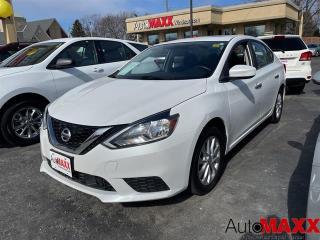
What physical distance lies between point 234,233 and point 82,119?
1.61 metres

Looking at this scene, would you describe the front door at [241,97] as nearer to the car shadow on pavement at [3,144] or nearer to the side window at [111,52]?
the side window at [111,52]

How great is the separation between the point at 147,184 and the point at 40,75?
338 cm

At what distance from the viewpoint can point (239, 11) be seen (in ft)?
95.5

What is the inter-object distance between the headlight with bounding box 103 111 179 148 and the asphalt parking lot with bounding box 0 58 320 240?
79 cm

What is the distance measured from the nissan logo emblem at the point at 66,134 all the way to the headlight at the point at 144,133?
1.37 ft

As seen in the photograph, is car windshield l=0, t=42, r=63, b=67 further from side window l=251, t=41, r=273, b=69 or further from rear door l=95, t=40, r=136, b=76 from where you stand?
side window l=251, t=41, r=273, b=69

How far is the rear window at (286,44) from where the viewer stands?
27.9 ft

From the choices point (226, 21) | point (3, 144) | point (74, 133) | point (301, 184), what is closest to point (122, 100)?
point (74, 133)

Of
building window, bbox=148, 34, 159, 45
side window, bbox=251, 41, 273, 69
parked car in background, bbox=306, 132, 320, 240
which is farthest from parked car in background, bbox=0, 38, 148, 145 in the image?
building window, bbox=148, 34, 159, 45

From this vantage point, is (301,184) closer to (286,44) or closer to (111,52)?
(111,52)

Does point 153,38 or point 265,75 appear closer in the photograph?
point 265,75

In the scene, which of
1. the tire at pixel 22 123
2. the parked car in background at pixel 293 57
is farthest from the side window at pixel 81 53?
the parked car in background at pixel 293 57

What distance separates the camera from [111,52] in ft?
21.5

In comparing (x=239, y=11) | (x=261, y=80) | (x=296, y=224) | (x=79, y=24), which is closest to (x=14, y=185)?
(x=296, y=224)
